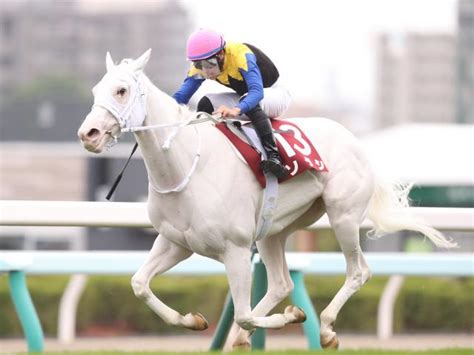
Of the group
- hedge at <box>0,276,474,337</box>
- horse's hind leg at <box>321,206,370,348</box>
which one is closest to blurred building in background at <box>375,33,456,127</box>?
hedge at <box>0,276,474,337</box>

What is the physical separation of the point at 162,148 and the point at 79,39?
5000 inches

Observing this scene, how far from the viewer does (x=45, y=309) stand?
14031 millimetres

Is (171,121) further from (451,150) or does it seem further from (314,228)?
(451,150)

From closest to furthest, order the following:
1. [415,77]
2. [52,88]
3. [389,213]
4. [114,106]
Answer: [114,106], [389,213], [52,88], [415,77]

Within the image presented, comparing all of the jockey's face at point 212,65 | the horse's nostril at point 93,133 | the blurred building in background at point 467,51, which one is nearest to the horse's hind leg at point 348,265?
the jockey's face at point 212,65

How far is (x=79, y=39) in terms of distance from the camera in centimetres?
13188

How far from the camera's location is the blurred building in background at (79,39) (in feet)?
413

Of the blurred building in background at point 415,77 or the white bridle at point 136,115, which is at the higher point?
the white bridle at point 136,115

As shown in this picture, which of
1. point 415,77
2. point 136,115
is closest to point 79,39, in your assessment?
point 415,77

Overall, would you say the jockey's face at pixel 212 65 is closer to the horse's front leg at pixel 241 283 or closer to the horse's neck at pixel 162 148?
the horse's neck at pixel 162 148

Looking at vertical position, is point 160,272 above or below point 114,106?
below

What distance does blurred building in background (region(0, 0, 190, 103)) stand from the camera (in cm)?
12594

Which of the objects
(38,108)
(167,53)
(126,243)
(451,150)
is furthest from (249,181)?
(167,53)

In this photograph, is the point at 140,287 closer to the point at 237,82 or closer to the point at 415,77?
the point at 237,82
